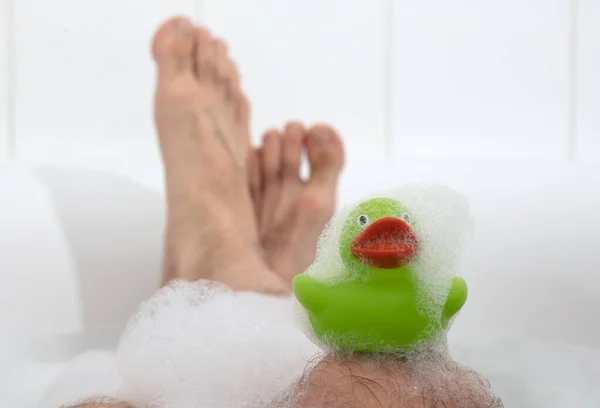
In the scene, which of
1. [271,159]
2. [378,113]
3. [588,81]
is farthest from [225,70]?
[588,81]

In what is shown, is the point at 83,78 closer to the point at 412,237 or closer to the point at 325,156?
the point at 325,156

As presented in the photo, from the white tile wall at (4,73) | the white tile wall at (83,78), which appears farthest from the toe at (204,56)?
the white tile wall at (4,73)

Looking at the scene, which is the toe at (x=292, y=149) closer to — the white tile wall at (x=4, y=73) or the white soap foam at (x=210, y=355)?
the white soap foam at (x=210, y=355)

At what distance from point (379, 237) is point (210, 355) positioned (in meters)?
0.36

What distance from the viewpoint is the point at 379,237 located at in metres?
0.58

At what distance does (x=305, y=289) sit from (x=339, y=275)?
32 mm

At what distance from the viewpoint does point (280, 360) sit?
838mm

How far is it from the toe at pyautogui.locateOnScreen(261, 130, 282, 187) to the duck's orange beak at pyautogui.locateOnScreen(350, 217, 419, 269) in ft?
2.35

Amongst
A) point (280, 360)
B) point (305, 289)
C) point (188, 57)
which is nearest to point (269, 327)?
point (280, 360)

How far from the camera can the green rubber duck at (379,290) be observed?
58 centimetres

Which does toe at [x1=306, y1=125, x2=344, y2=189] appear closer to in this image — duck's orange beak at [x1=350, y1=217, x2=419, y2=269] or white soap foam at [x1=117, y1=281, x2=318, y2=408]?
white soap foam at [x1=117, y1=281, x2=318, y2=408]

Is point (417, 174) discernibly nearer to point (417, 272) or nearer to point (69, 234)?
point (69, 234)

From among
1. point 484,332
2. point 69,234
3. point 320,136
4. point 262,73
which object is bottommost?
point 484,332

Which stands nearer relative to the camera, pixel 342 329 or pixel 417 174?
pixel 342 329
